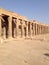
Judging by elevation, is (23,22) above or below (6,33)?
above

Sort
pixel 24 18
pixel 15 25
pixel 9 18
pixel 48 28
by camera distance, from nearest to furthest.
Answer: pixel 9 18
pixel 15 25
pixel 24 18
pixel 48 28

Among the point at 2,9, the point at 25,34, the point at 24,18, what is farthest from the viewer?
the point at 25,34

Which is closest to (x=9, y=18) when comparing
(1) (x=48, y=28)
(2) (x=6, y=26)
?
(2) (x=6, y=26)

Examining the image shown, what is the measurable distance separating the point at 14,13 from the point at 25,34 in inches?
346

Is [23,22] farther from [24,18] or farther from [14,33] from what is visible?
[14,33]

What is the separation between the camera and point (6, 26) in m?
24.7

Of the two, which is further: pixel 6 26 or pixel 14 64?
pixel 6 26

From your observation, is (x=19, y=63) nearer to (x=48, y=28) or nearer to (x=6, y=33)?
(x=6, y=33)

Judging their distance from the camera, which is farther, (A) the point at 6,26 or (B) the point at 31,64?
(A) the point at 6,26

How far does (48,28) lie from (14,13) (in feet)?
146

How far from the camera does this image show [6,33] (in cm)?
2423

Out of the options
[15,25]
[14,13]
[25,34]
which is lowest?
[25,34]

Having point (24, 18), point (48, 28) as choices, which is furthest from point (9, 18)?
point (48, 28)

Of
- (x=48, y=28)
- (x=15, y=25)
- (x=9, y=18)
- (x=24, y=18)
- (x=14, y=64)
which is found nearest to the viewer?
(x=14, y=64)
